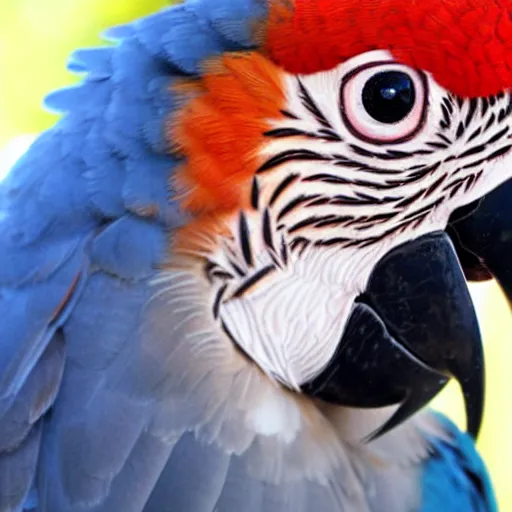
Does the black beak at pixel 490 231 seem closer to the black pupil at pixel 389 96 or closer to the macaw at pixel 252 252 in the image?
the macaw at pixel 252 252

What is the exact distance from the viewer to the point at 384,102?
91cm

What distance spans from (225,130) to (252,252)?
0.44 feet

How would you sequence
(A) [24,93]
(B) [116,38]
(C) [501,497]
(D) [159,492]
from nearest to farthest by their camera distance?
(D) [159,492] → (B) [116,38] → (C) [501,497] → (A) [24,93]

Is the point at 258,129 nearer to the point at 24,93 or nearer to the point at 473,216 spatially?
the point at 473,216

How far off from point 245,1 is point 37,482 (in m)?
0.57

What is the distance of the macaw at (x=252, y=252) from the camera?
0.88 m

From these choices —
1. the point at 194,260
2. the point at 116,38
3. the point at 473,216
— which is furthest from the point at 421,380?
the point at 116,38

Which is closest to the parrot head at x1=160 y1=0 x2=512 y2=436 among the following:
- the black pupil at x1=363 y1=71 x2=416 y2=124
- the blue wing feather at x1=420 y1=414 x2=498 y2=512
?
the black pupil at x1=363 y1=71 x2=416 y2=124

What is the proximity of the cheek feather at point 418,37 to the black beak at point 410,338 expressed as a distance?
0.17 m

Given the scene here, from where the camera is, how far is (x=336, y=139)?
36.6 inches

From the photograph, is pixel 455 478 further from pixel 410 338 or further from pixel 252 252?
pixel 252 252

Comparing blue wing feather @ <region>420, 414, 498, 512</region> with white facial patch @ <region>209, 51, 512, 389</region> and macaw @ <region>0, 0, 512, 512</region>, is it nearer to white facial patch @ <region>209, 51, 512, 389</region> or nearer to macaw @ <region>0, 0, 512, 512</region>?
macaw @ <region>0, 0, 512, 512</region>

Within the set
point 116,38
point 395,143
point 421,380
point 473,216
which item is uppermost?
point 116,38

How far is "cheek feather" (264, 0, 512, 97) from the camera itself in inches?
35.0
